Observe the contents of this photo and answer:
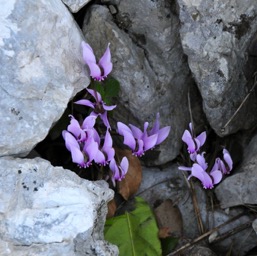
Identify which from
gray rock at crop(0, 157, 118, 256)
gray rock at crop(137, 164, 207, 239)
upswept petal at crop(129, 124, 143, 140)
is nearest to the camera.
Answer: gray rock at crop(0, 157, 118, 256)

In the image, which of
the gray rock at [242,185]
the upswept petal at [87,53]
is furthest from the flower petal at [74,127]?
the gray rock at [242,185]

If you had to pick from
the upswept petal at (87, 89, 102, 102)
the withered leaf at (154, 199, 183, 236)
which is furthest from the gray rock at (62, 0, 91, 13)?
the withered leaf at (154, 199, 183, 236)

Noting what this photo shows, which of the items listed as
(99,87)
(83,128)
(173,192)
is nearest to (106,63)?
(99,87)

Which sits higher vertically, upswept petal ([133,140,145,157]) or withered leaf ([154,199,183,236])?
upswept petal ([133,140,145,157])

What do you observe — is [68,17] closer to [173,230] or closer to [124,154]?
[124,154]

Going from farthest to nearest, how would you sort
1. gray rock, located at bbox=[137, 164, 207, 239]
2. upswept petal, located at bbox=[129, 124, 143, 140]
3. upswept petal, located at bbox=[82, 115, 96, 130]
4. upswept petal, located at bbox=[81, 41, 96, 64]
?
gray rock, located at bbox=[137, 164, 207, 239], upswept petal, located at bbox=[129, 124, 143, 140], upswept petal, located at bbox=[82, 115, 96, 130], upswept petal, located at bbox=[81, 41, 96, 64]

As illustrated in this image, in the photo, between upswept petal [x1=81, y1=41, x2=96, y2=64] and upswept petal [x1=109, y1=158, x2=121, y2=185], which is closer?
upswept petal [x1=81, y1=41, x2=96, y2=64]

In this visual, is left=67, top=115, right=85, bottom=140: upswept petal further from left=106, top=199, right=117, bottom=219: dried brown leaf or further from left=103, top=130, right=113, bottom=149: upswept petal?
left=106, top=199, right=117, bottom=219: dried brown leaf
